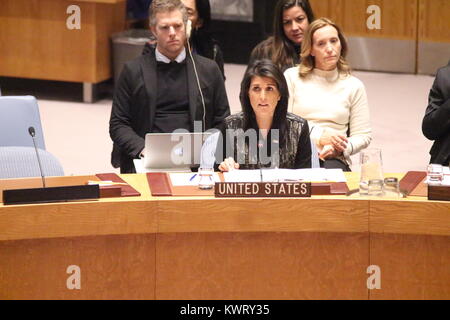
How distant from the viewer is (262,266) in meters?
4.16

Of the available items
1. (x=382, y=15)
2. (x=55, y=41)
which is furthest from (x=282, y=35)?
(x=382, y=15)

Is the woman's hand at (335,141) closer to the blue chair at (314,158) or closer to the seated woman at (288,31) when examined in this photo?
the blue chair at (314,158)

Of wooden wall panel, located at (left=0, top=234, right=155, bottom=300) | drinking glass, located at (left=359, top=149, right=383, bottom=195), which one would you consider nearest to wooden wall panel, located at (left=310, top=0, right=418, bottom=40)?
drinking glass, located at (left=359, top=149, right=383, bottom=195)

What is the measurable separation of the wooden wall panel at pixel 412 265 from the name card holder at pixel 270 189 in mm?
325

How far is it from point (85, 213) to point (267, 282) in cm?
76

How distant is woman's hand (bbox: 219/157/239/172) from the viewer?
181 inches

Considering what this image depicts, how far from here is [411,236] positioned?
4109 millimetres

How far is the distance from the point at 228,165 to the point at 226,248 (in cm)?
54

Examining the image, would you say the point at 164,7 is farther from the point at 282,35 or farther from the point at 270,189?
the point at 270,189

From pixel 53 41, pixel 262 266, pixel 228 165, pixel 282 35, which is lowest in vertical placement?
pixel 262 266

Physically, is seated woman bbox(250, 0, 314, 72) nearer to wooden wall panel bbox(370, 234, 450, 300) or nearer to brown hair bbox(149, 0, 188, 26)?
brown hair bbox(149, 0, 188, 26)

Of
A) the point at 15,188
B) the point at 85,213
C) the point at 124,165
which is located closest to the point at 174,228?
the point at 85,213

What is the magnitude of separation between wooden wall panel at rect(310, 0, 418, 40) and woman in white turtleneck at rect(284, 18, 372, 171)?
409 cm
